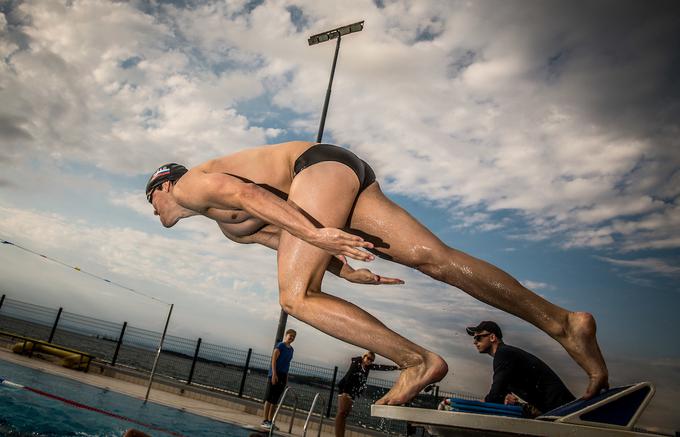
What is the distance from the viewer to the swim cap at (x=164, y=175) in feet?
8.64

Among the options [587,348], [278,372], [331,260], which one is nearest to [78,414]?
[278,372]

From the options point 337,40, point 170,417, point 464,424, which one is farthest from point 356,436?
point 337,40

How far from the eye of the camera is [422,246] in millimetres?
2242

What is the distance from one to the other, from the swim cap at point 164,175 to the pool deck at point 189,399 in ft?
22.3

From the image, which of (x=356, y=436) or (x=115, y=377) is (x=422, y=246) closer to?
(x=356, y=436)

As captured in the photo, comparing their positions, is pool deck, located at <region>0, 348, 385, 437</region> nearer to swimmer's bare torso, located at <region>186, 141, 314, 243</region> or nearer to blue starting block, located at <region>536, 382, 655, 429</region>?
swimmer's bare torso, located at <region>186, 141, 314, 243</region>

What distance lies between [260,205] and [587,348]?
6.50ft

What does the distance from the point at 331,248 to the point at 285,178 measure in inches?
29.2

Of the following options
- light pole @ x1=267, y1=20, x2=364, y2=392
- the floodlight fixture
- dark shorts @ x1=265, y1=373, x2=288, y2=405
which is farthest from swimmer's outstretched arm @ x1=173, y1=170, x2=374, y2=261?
the floodlight fixture

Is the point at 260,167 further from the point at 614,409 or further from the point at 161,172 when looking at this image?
the point at 614,409

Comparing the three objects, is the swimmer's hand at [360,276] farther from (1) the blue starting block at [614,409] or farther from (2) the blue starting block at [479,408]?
(1) the blue starting block at [614,409]

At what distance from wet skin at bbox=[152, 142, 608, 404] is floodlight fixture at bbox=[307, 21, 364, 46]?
1024 cm

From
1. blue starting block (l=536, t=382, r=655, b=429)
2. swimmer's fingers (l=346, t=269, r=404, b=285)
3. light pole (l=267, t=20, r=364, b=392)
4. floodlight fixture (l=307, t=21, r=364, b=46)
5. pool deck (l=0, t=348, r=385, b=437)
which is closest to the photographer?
blue starting block (l=536, t=382, r=655, b=429)

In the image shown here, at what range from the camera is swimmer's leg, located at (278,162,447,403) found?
1.83m
